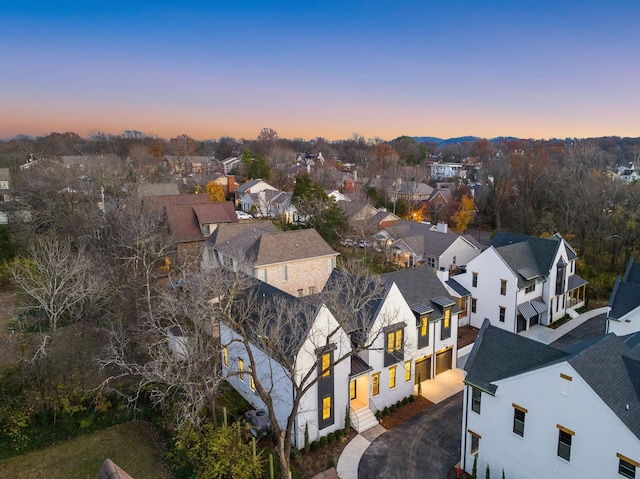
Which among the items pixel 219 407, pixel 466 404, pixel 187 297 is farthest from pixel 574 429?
pixel 187 297

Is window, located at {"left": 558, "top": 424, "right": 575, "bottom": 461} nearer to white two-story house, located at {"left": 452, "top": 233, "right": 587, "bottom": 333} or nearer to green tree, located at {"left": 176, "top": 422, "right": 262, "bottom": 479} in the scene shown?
green tree, located at {"left": 176, "top": 422, "right": 262, "bottom": 479}

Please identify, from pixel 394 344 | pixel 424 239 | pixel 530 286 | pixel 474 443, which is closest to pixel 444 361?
pixel 394 344

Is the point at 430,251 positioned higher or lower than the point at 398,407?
higher

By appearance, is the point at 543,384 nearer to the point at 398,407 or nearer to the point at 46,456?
the point at 398,407

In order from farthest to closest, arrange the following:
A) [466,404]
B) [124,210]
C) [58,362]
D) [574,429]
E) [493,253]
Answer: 1. [124,210]
2. [493,253]
3. [58,362]
4. [466,404]
5. [574,429]

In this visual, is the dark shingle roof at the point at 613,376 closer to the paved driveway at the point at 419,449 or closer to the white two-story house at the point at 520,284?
the paved driveway at the point at 419,449

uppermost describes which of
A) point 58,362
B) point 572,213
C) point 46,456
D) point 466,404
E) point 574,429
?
point 572,213

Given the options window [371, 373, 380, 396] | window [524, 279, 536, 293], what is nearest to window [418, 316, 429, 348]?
window [371, 373, 380, 396]
